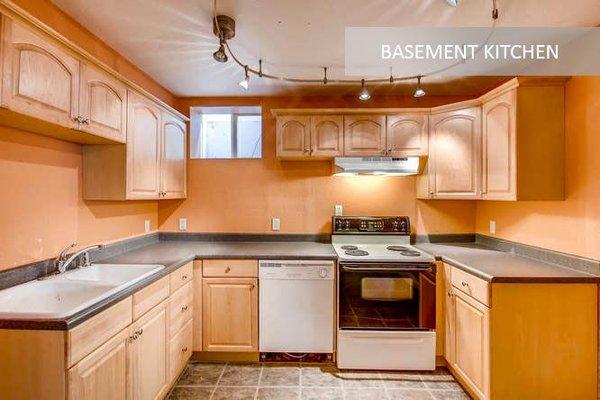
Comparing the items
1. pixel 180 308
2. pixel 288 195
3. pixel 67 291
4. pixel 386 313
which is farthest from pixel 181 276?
pixel 386 313

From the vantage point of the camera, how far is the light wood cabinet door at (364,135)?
2.73m

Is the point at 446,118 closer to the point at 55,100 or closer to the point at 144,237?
the point at 55,100

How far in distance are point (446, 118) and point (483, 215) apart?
1051mm

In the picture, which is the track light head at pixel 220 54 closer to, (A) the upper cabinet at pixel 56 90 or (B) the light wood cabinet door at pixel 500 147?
(A) the upper cabinet at pixel 56 90

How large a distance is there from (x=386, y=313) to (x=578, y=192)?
5.03 feet

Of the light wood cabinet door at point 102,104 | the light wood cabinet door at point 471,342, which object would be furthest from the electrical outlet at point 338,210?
the light wood cabinet door at point 102,104

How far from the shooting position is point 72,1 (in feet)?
5.45

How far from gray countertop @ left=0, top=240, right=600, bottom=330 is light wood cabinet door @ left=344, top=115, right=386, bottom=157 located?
95 centimetres

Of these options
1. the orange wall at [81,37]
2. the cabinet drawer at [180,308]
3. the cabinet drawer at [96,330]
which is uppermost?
the orange wall at [81,37]

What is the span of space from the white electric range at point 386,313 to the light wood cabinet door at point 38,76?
78.1 inches

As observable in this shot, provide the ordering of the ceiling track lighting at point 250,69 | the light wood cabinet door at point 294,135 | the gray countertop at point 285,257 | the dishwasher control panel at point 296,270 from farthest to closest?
the light wood cabinet door at point 294,135 → the dishwasher control panel at point 296,270 → the ceiling track lighting at point 250,69 → the gray countertop at point 285,257

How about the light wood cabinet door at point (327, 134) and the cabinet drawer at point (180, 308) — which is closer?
the cabinet drawer at point (180, 308)

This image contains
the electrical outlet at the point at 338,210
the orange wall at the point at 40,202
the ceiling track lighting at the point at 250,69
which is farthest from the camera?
the electrical outlet at the point at 338,210

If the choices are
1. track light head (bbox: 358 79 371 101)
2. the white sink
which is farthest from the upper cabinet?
track light head (bbox: 358 79 371 101)
